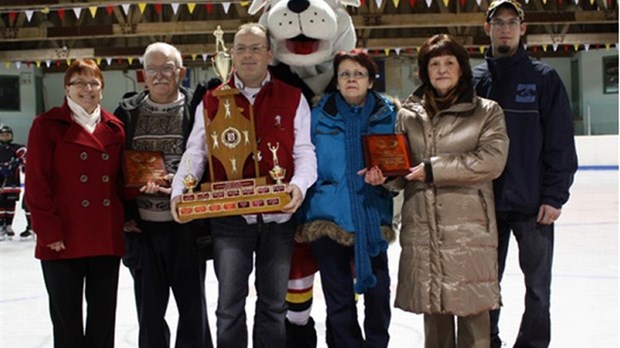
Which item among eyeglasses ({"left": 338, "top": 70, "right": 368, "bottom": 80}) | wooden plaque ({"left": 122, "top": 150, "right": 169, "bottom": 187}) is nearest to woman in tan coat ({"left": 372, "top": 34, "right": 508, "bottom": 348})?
eyeglasses ({"left": 338, "top": 70, "right": 368, "bottom": 80})

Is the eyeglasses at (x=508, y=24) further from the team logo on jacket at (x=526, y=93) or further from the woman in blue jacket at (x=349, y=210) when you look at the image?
the woman in blue jacket at (x=349, y=210)

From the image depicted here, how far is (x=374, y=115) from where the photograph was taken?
7.11ft

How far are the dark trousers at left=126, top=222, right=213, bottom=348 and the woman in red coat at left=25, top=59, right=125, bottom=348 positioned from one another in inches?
4.1

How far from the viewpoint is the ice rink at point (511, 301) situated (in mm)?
2916

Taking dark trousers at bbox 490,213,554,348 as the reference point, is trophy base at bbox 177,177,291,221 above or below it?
above

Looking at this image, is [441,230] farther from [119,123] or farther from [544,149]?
[119,123]

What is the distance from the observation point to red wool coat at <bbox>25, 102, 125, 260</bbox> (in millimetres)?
2078

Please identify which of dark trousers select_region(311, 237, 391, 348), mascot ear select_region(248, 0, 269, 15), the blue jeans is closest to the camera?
the blue jeans

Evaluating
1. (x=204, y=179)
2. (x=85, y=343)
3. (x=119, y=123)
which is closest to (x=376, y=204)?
(x=204, y=179)

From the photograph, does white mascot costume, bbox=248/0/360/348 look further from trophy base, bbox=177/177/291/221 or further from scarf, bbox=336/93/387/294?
trophy base, bbox=177/177/291/221

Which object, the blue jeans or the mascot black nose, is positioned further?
the mascot black nose

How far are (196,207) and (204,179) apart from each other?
0.79 ft

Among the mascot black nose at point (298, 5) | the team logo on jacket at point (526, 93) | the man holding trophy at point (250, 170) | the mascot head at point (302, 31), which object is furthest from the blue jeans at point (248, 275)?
the team logo on jacket at point (526, 93)

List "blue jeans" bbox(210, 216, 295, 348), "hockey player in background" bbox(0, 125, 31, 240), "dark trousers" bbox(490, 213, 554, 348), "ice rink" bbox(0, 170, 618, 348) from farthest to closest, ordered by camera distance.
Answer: "hockey player in background" bbox(0, 125, 31, 240), "ice rink" bbox(0, 170, 618, 348), "dark trousers" bbox(490, 213, 554, 348), "blue jeans" bbox(210, 216, 295, 348)
